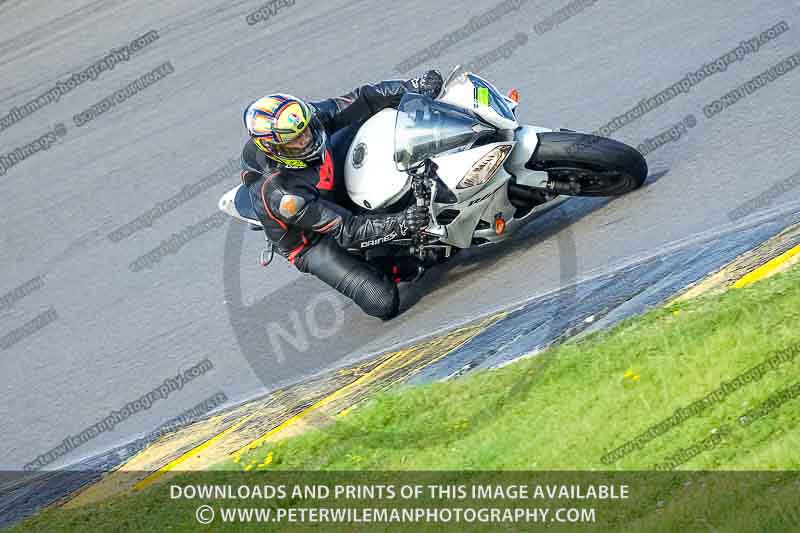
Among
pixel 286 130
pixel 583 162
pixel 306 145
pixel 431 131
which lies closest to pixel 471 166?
pixel 431 131

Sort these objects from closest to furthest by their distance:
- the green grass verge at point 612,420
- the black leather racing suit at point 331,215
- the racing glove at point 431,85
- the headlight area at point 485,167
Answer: the green grass verge at point 612,420, the headlight area at point 485,167, the black leather racing suit at point 331,215, the racing glove at point 431,85

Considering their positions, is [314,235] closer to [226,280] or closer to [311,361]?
[311,361]

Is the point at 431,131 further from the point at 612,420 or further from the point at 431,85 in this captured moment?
the point at 612,420

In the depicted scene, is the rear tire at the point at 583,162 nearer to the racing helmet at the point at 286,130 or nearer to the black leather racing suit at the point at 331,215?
the black leather racing suit at the point at 331,215

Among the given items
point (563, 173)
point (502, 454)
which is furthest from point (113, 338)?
point (502, 454)

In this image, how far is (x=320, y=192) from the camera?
796 cm

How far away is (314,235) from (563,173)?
197cm

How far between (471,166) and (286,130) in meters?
1.34

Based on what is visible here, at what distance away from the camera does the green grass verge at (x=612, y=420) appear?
15.6 feet

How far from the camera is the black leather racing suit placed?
25.5ft

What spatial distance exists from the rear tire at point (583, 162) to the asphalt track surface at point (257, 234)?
0.94ft

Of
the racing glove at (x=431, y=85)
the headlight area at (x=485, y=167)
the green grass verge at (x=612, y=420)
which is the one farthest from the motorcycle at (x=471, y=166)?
the green grass verge at (x=612, y=420)

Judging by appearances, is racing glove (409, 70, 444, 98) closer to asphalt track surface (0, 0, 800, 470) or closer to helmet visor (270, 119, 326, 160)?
helmet visor (270, 119, 326, 160)

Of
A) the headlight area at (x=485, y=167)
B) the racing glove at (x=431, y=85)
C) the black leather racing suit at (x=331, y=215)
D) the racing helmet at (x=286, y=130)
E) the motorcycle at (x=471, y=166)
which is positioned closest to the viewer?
the headlight area at (x=485, y=167)
